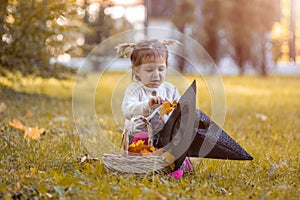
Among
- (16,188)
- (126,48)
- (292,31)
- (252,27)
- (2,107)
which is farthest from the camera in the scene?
(292,31)

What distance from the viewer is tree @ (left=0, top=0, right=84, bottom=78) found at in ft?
19.3

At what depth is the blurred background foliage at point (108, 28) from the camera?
595 centimetres

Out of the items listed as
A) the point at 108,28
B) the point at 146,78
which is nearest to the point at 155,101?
the point at 146,78

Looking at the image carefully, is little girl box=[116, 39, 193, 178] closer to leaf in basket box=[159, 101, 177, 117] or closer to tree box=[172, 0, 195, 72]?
leaf in basket box=[159, 101, 177, 117]

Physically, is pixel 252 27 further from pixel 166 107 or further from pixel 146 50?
pixel 166 107

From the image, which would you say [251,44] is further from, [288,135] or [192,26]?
[288,135]

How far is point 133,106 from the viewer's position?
10.2 ft

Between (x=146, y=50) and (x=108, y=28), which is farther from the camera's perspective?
(x=108, y=28)

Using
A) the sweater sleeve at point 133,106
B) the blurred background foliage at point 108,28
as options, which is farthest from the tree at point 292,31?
the sweater sleeve at point 133,106

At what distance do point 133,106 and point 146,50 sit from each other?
32cm

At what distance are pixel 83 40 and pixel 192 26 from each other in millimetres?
6720

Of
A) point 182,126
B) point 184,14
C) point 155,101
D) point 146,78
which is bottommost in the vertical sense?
point 182,126

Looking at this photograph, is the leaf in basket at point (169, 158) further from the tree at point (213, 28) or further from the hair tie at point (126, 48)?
the tree at point (213, 28)

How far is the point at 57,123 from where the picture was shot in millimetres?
4656
